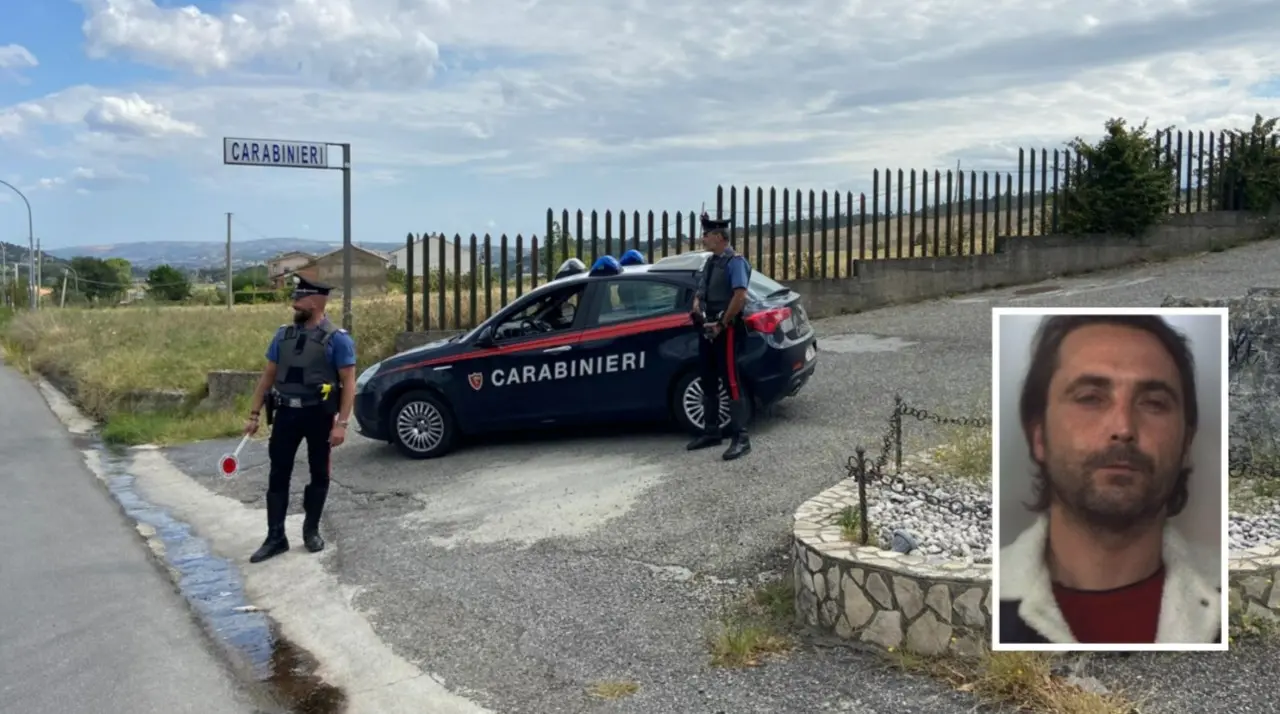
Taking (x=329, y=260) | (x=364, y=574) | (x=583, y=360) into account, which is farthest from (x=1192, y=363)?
(x=329, y=260)

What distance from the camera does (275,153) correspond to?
12695 millimetres

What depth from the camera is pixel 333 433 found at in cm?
714

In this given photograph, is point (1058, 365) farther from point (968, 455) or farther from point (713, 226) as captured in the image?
point (713, 226)

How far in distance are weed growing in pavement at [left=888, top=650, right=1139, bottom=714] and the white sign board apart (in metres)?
10.2

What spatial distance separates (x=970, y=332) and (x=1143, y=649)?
9.28 m

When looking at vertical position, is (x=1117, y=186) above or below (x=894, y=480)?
above

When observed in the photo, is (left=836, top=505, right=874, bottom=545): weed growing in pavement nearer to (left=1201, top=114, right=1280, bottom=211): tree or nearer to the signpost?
the signpost

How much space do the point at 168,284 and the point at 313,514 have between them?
207 ft

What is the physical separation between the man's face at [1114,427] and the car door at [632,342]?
17.6 feet

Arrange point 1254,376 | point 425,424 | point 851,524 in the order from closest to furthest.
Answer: point 851,524 < point 1254,376 < point 425,424

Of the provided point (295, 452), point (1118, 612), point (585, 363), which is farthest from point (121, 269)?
point (1118, 612)

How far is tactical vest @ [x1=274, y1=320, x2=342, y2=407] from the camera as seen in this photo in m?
7.06

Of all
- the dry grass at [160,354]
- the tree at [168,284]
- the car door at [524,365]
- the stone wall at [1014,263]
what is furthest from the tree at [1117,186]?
the tree at [168,284]

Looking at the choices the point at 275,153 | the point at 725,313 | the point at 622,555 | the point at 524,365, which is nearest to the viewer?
the point at 622,555
